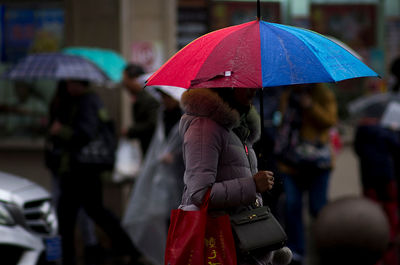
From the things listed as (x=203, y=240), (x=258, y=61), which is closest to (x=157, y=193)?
(x=203, y=240)

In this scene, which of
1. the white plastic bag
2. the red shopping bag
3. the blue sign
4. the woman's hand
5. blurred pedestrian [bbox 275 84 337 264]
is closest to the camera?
the red shopping bag

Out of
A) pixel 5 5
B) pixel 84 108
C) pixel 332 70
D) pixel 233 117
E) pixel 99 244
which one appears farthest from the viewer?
pixel 5 5

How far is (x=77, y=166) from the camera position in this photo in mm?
6270

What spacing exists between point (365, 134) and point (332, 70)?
3.37m

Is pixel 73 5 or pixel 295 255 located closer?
pixel 295 255

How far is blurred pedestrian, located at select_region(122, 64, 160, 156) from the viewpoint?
691 cm

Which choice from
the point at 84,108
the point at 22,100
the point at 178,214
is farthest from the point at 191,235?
the point at 22,100

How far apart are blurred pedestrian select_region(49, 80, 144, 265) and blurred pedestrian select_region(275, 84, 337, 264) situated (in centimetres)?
157

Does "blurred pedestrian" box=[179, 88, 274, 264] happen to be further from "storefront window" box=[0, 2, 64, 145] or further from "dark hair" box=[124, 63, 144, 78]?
"storefront window" box=[0, 2, 64, 145]

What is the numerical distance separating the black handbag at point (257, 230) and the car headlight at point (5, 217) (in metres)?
2.18

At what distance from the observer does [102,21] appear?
331 inches

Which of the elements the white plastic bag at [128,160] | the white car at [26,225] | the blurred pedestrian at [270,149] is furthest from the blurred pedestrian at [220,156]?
the white plastic bag at [128,160]

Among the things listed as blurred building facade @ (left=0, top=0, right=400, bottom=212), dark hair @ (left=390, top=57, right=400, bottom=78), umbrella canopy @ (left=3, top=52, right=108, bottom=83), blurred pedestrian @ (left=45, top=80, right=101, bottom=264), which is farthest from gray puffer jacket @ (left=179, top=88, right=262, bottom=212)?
blurred building facade @ (left=0, top=0, right=400, bottom=212)

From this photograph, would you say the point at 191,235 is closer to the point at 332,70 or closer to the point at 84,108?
the point at 332,70
